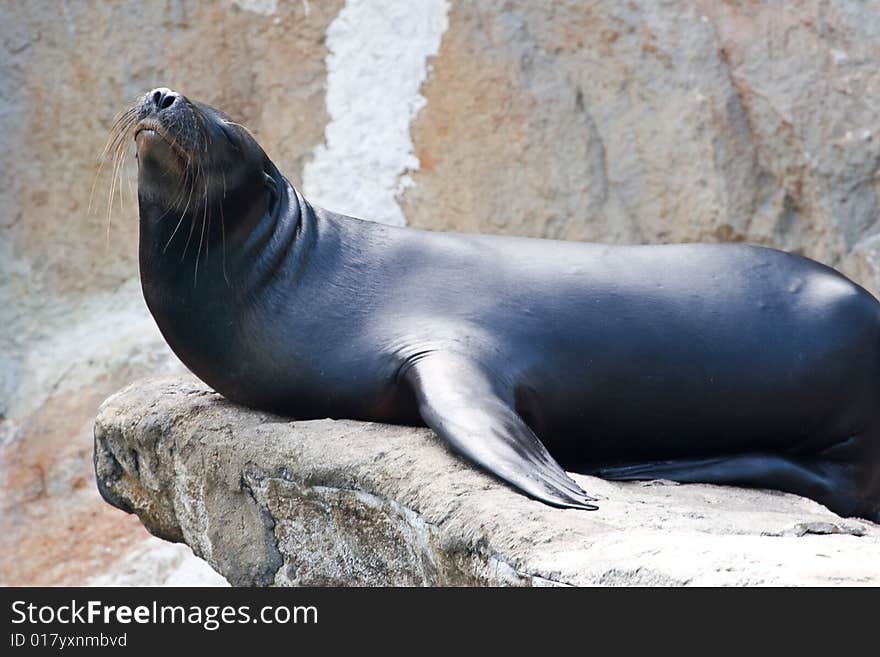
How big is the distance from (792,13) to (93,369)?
4.77 m

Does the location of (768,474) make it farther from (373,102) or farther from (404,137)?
(373,102)

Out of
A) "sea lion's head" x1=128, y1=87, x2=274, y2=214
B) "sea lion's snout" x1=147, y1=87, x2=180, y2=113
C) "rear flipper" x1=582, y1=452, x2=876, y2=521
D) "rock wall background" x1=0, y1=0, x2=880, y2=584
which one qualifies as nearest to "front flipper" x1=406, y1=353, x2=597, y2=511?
"rear flipper" x1=582, y1=452, x2=876, y2=521

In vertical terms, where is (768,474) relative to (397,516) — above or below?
below

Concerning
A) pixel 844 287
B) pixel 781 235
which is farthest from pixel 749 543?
pixel 781 235

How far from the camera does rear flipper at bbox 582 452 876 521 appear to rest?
518 centimetres

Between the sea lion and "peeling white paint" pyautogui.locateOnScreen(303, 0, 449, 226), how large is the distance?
436cm

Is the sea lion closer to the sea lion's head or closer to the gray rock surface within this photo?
the sea lion's head

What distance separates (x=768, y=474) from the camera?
5277 mm

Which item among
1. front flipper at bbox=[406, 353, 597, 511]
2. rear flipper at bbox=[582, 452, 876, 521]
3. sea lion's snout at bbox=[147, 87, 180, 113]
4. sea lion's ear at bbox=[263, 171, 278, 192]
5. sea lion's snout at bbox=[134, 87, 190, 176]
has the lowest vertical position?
rear flipper at bbox=[582, 452, 876, 521]

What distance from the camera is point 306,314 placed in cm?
510

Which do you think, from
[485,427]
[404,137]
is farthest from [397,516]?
[404,137]

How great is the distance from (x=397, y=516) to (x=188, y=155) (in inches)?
58.1

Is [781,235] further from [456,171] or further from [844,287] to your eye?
[844,287]

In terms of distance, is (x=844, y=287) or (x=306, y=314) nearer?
(x=306, y=314)
